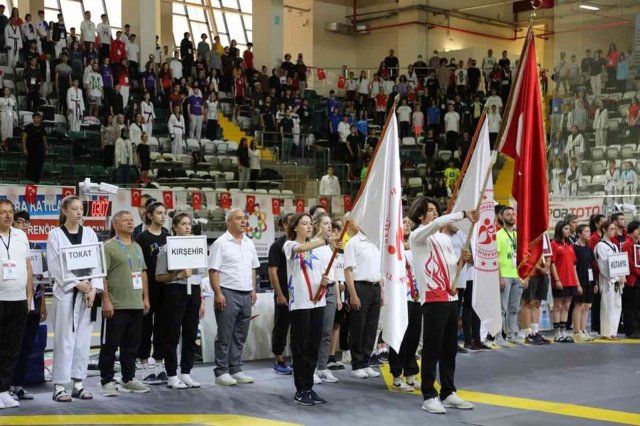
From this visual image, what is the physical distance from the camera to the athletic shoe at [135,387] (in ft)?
31.2

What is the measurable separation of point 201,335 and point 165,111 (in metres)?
14.6

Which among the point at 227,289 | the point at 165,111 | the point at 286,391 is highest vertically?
the point at 165,111

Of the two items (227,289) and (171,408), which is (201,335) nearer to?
(227,289)

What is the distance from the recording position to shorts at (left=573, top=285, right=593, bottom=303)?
1405 cm

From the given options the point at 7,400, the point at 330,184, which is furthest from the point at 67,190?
the point at 330,184

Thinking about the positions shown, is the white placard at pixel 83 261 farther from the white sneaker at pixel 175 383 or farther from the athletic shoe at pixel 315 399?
the athletic shoe at pixel 315 399

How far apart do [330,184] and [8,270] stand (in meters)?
14.6

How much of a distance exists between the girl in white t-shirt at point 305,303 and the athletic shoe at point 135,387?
5.30 ft

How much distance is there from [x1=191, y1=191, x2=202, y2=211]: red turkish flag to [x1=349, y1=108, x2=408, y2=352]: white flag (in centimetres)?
811

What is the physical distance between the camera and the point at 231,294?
10.1 m

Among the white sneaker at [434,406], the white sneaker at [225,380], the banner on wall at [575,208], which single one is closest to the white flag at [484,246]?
the white sneaker at [434,406]

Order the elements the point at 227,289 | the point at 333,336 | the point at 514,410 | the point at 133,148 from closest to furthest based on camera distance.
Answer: the point at 514,410
the point at 227,289
the point at 333,336
the point at 133,148

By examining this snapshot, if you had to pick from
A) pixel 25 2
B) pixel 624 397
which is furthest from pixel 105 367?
pixel 25 2

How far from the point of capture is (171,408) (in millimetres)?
8750
